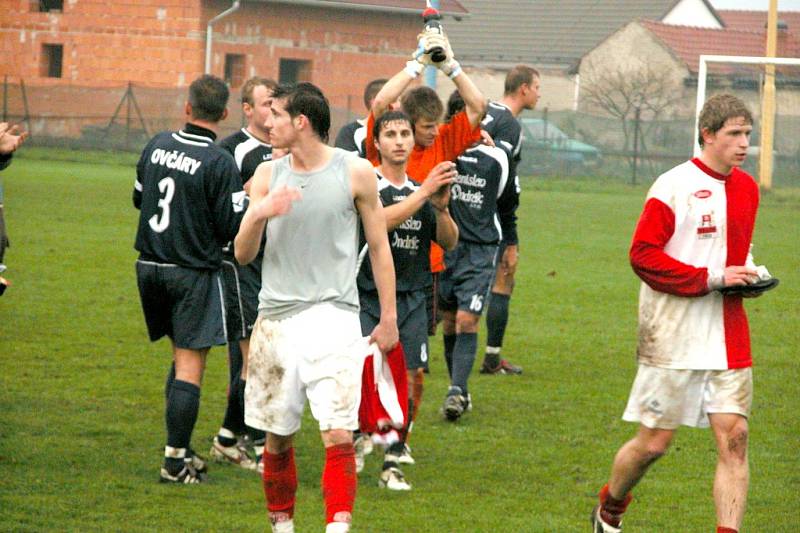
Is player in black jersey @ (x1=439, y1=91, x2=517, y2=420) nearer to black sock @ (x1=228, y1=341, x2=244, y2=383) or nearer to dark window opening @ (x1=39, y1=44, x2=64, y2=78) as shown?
black sock @ (x1=228, y1=341, x2=244, y2=383)

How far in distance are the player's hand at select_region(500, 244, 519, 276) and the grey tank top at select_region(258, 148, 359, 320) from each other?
499cm

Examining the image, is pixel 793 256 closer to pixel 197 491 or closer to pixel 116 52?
pixel 197 491

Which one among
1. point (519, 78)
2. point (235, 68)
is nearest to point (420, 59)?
point (519, 78)

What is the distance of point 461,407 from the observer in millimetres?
8922

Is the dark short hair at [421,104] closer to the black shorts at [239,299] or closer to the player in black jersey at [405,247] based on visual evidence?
the player in black jersey at [405,247]

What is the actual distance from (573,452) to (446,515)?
65.7 inches

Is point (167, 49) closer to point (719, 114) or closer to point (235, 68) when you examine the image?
point (235, 68)

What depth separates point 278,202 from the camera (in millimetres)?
5336

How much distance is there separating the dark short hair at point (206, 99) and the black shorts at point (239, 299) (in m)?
0.95

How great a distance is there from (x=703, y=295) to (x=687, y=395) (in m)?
0.46

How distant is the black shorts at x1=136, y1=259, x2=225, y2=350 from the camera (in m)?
7.12

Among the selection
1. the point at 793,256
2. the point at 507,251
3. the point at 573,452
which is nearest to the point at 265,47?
the point at 793,256

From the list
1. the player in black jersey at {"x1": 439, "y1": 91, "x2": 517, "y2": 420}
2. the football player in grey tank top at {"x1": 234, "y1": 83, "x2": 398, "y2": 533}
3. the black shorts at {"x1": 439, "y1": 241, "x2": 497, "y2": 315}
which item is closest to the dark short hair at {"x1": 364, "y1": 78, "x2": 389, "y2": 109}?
the player in black jersey at {"x1": 439, "y1": 91, "x2": 517, "y2": 420}

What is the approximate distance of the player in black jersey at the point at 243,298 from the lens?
7660mm
